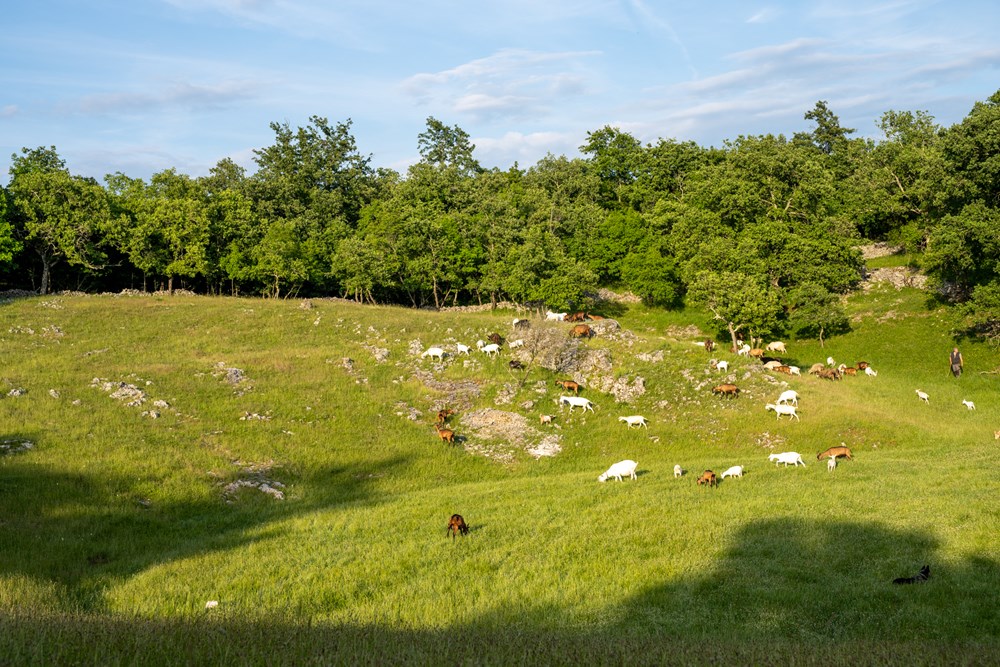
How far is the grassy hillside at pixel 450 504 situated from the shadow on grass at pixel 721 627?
0.07 m

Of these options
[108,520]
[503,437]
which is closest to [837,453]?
[503,437]

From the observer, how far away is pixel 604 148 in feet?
380

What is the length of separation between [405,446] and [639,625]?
25412 mm

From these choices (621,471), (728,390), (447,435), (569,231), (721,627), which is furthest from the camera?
(569,231)

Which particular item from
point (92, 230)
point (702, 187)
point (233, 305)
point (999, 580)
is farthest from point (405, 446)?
point (702, 187)

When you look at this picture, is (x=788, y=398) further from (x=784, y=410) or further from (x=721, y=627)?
(x=721, y=627)

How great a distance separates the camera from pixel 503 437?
3828cm

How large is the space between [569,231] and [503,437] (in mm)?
60067

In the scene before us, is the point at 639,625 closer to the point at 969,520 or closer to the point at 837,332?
the point at 969,520

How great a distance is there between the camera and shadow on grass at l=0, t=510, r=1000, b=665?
7082 mm

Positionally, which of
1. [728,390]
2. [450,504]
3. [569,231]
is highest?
[569,231]

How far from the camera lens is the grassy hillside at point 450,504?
33.2 ft

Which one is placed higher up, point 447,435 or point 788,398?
point 788,398

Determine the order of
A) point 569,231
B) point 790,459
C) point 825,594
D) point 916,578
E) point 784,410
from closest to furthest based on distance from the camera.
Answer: point 825,594 → point 916,578 → point 790,459 → point 784,410 → point 569,231
